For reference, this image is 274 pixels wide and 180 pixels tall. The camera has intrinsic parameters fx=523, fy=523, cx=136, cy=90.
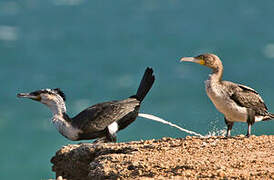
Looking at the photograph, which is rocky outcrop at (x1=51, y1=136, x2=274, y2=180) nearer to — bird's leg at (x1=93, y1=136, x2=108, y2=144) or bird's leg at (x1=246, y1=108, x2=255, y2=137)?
bird's leg at (x1=246, y1=108, x2=255, y2=137)

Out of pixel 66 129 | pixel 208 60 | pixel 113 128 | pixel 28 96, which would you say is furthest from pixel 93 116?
pixel 208 60

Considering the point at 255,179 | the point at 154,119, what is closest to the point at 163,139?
the point at 154,119

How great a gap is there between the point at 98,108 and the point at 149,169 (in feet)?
9.83

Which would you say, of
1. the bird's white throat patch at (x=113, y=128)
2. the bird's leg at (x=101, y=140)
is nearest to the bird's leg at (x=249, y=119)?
the bird's white throat patch at (x=113, y=128)

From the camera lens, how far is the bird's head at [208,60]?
31.6 ft

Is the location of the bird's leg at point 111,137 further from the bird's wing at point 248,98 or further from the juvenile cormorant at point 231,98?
the bird's wing at point 248,98

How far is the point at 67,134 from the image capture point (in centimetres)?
975

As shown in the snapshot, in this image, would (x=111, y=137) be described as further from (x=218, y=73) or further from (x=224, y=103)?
(x=218, y=73)

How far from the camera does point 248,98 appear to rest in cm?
955

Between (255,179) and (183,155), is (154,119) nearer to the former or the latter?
(183,155)

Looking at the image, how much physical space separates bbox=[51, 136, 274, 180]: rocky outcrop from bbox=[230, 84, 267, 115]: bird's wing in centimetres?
57

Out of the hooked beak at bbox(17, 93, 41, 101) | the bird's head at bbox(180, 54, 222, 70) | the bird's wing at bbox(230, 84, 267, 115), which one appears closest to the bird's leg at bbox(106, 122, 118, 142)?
the hooked beak at bbox(17, 93, 41, 101)

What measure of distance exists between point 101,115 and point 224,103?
2.24 metres

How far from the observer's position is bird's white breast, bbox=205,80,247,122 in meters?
9.27
